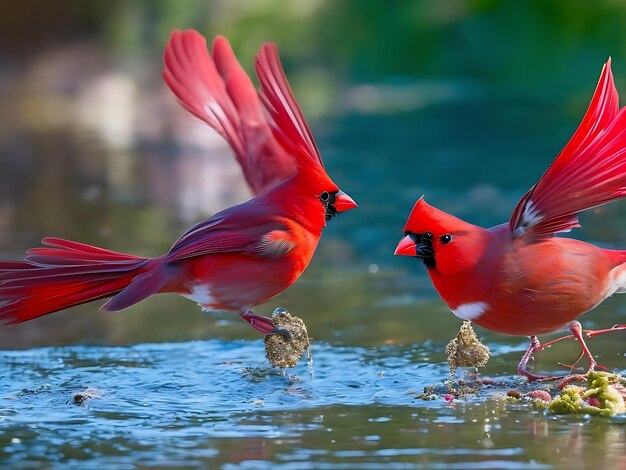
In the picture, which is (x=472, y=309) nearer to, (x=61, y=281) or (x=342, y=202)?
(x=342, y=202)

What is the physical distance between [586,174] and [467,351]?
710 millimetres

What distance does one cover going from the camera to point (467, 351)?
162 inches

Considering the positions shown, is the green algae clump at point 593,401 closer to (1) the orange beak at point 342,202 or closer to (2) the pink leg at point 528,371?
(2) the pink leg at point 528,371

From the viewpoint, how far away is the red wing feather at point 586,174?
12.8 ft

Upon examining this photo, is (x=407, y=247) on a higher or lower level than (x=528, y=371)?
higher

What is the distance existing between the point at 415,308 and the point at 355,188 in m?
3.09

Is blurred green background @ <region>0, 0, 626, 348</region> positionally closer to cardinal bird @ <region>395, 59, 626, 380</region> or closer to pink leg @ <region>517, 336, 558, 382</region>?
pink leg @ <region>517, 336, 558, 382</region>

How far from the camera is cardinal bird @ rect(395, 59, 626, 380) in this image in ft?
12.7

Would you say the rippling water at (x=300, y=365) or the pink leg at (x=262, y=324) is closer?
the rippling water at (x=300, y=365)

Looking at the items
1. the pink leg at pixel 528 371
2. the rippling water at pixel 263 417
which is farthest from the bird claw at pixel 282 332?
the pink leg at pixel 528 371

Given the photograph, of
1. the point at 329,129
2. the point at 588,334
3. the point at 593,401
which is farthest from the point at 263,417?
the point at 329,129

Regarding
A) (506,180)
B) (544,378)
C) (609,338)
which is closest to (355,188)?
(506,180)

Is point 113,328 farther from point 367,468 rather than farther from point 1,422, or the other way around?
point 367,468

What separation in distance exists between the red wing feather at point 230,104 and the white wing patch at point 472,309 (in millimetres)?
996
